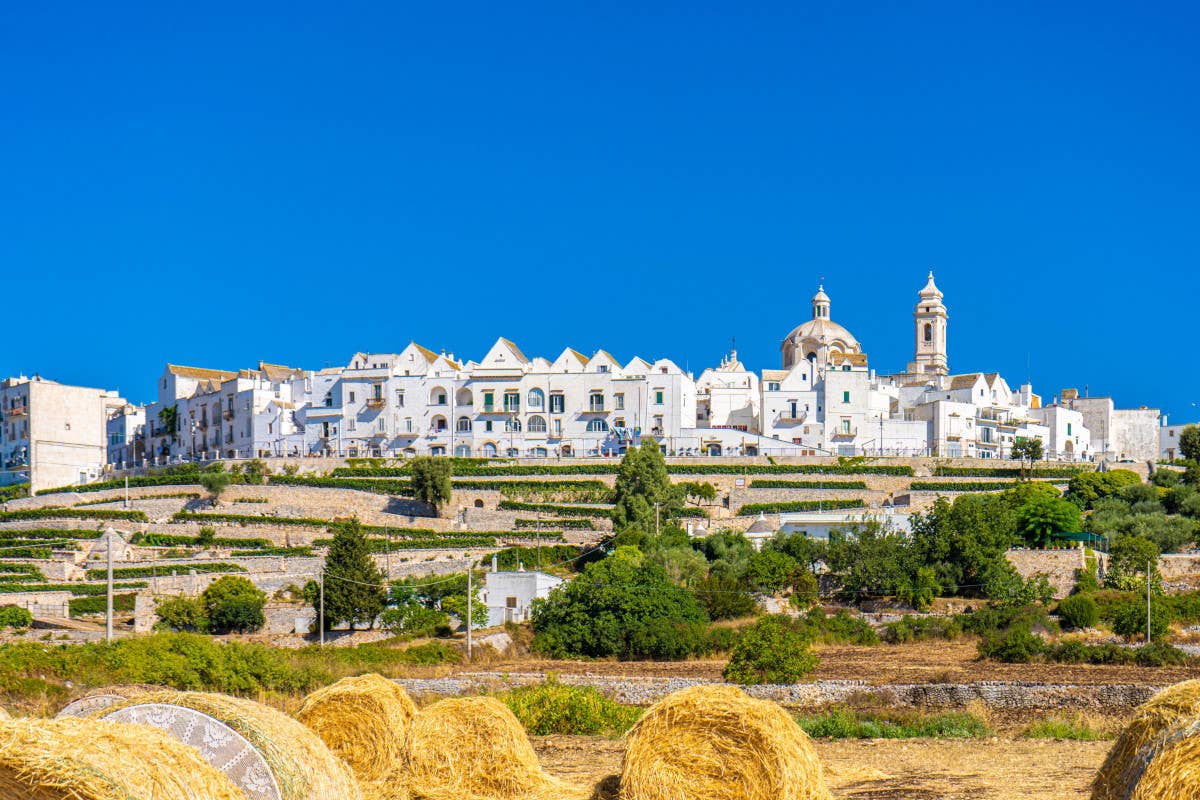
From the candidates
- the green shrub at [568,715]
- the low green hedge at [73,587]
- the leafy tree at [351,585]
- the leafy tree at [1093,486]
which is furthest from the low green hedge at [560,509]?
the green shrub at [568,715]

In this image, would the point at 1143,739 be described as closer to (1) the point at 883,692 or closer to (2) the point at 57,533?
(1) the point at 883,692

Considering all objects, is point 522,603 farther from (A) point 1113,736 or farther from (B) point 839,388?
(B) point 839,388

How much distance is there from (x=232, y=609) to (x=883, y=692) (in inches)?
968

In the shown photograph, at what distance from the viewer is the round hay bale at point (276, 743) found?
35.3 ft

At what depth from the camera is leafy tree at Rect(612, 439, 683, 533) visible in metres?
55.4

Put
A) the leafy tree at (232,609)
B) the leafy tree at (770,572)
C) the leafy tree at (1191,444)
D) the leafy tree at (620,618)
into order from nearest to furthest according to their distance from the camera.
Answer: the leafy tree at (620,618) < the leafy tree at (232,609) < the leafy tree at (770,572) < the leafy tree at (1191,444)

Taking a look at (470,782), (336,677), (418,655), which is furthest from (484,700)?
(418,655)

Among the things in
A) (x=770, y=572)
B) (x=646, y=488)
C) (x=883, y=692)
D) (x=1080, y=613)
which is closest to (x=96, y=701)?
(x=883, y=692)

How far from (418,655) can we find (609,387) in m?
41.0

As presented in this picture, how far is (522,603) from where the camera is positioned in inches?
1682

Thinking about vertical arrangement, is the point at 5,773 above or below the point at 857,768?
above

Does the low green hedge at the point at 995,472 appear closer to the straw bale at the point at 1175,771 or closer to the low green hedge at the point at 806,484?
the low green hedge at the point at 806,484

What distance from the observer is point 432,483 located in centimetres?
6094

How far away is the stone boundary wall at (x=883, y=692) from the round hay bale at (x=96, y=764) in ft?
45.3
